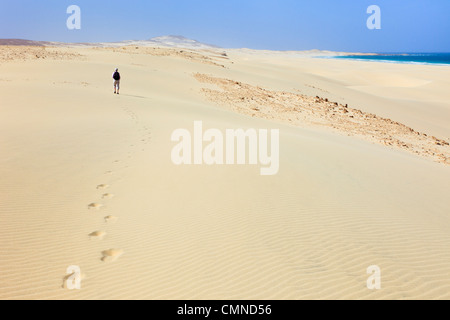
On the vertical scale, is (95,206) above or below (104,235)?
above

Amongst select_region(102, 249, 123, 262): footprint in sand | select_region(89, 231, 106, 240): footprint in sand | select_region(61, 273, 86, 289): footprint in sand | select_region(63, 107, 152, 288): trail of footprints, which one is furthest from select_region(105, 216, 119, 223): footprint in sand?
select_region(61, 273, 86, 289): footprint in sand

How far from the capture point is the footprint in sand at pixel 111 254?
12.3ft

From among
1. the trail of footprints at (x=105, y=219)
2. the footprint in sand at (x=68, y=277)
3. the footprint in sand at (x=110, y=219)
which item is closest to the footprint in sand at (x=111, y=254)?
the trail of footprints at (x=105, y=219)

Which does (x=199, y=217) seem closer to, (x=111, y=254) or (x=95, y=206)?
(x=111, y=254)

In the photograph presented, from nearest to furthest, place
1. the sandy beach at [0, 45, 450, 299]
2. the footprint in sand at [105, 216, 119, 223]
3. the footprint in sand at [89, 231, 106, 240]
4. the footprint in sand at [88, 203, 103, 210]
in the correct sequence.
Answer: the sandy beach at [0, 45, 450, 299] → the footprint in sand at [89, 231, 106, 240] → the footprint in sand at [105, 216, 119, 223] → the footprint in sand at [88, 203, 103, 210]

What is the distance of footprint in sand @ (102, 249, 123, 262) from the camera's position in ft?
12.3

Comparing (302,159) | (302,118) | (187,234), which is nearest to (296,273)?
(187,234)

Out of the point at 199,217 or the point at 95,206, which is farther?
the point at 95,206

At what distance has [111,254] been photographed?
3855 millimetres

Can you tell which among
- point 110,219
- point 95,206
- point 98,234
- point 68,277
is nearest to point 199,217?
point 110,219

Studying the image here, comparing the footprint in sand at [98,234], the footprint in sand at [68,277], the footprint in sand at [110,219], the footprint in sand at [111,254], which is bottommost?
the footprint in sand at [68,277]

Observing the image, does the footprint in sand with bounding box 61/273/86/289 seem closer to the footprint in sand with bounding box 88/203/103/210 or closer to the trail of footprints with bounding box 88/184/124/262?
the trail of footprints with bounding box 88/184/124/262

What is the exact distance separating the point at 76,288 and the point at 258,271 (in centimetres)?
195

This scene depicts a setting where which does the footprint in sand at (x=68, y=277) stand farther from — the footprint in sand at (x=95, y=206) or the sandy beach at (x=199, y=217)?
the footprint in sand at (x=95, y=206)
